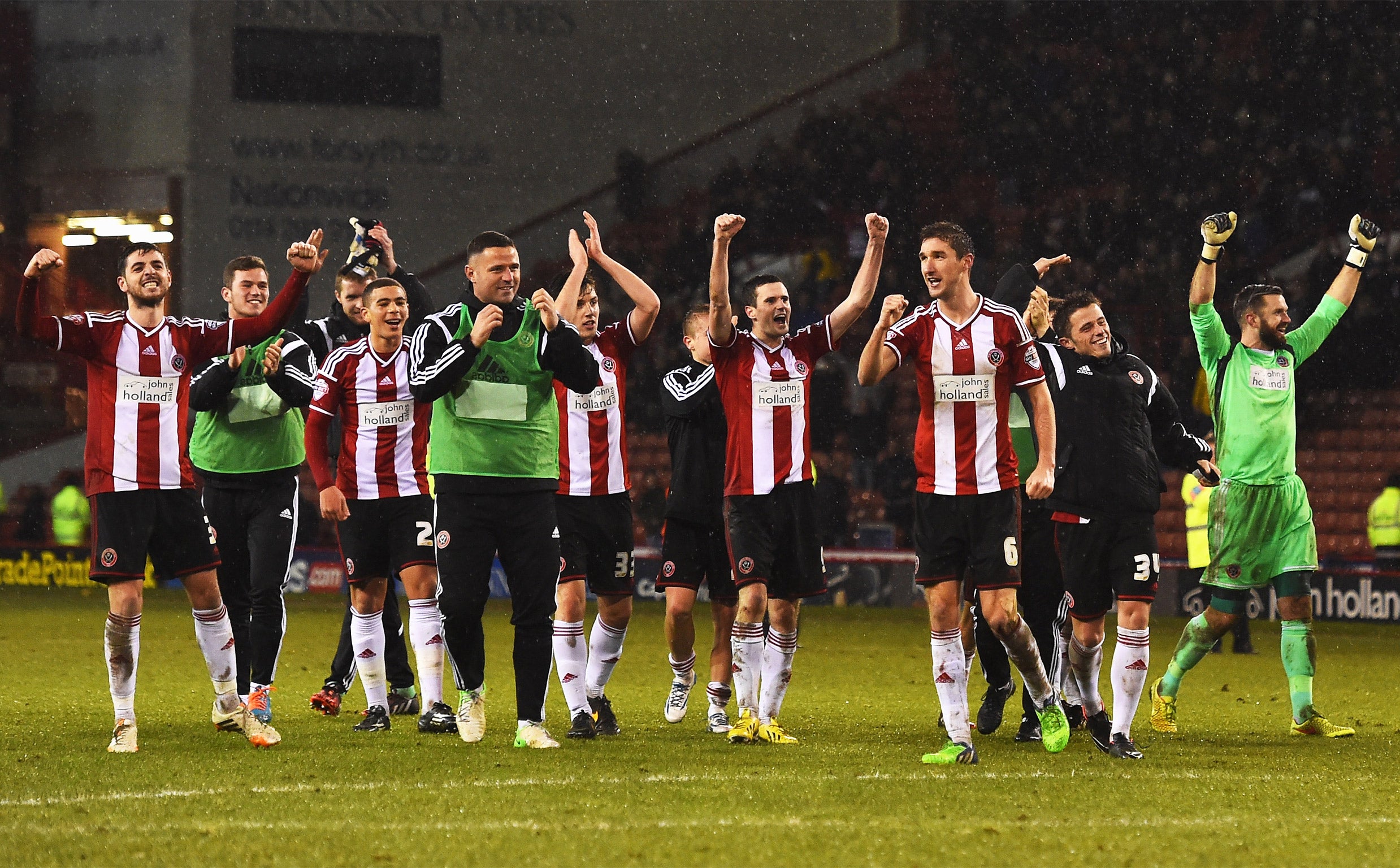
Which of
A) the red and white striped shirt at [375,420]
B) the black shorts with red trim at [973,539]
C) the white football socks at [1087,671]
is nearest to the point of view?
the black shorts with red trim at [973,539]

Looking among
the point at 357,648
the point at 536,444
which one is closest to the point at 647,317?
the point at 536,444

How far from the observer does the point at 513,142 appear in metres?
25.8

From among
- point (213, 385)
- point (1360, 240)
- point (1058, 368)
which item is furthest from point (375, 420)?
point (1360, 240)

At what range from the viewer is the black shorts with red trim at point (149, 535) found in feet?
20.9

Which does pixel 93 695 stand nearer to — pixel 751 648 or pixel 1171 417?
pixel 751 648

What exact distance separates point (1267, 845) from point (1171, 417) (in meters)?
3.11

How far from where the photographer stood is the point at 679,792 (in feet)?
17.9

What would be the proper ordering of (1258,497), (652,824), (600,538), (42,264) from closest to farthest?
1. (652,824)
2. (42,264)
3. (600,538)
4. (1258,497)

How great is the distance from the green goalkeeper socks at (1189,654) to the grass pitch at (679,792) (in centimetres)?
24

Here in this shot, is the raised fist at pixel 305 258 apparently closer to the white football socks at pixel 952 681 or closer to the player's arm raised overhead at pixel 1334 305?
the white football socks at pixel 952 681

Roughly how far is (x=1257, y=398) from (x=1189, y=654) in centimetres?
130

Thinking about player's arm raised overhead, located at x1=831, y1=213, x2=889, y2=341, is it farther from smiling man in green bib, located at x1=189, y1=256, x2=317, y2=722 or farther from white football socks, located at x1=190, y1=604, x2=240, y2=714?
white football socks, located at x1=190, y1=604, x2=240, y2=714

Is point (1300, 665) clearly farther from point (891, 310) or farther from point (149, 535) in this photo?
point (149, 535)

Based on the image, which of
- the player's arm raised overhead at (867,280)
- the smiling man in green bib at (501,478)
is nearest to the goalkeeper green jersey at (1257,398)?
the player's arm raised overhead at (867,280)
